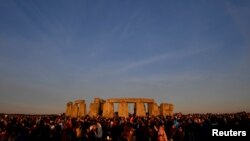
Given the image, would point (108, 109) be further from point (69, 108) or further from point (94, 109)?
point (69, 108)

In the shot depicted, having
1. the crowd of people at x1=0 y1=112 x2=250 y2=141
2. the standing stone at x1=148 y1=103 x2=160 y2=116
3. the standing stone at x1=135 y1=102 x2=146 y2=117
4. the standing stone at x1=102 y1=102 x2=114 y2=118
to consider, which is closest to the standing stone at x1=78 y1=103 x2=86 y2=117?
the standing stone at x1=102 y1=102 x2=114 y2=118

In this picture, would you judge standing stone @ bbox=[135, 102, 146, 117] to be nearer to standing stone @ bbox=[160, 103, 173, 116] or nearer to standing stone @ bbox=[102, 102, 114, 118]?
standing stone @ bbox=[160, 103, 173, 116]

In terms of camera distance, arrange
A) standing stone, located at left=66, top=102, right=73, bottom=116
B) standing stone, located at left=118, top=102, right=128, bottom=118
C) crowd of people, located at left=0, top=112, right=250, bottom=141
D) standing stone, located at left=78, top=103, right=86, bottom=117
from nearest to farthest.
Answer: crowd of people, located at left=0, top=112, right=250, bottom=141, standing stone, located at left=118, top=102, right=128, bottom=118, standing stone, located at left=78, top=103, right=86, bottom=117, standing stone, located at left=66, top=102, right=73, bottom=116

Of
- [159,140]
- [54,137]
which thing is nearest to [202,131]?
[159,140]

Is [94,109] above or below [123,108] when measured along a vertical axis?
below

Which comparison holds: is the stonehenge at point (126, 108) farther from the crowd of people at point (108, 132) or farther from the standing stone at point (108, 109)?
the crowd of people at point (108, 132)

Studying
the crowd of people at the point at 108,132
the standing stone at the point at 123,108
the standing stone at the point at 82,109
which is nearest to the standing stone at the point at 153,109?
the standing stone at the point at 123,108

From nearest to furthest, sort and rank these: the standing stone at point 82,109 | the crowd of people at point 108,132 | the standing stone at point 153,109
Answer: the crowd of people at point 108,132 → the standing stone at point 153,109 → the standing stone at point 82,109

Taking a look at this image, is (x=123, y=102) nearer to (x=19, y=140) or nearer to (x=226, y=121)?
(x=226, y=121)

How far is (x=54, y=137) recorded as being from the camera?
16156 millimetres
